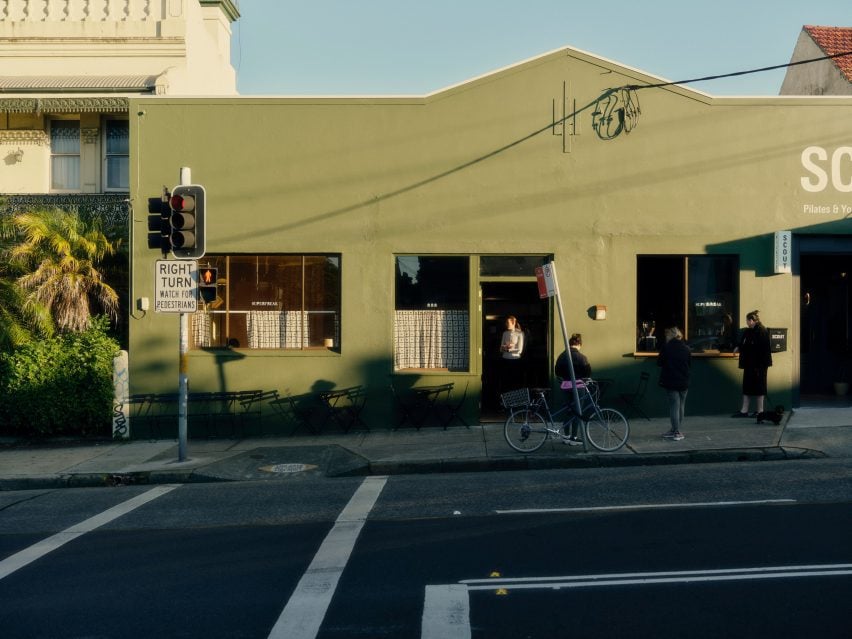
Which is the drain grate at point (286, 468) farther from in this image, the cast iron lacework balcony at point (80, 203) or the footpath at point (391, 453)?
the cast iron lacework balcony at point (80, 203)

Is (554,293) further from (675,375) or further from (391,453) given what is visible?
(391,453)

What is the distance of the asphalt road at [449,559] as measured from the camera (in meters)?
5.51

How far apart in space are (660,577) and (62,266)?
479 inches

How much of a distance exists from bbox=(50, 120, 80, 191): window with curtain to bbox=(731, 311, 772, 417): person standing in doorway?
13.6m

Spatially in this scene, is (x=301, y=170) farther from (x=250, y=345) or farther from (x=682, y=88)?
(x=682, y=88)

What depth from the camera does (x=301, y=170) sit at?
15305mm

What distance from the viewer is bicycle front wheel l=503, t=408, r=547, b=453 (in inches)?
494

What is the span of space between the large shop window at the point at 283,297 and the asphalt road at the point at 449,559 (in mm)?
5026

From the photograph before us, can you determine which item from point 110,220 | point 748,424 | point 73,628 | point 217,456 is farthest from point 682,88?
point 73,628

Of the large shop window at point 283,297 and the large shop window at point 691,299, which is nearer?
the large shop window at point 691,299

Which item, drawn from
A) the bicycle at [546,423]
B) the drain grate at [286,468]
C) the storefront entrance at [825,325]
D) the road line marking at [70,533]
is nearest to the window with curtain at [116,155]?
the drain grate at [286,468]

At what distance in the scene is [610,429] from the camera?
12.6 metres

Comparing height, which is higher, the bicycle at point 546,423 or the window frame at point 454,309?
the window frame at point 454,309

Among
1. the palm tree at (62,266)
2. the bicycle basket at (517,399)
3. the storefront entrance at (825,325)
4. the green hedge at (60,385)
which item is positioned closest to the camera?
the bicycle basket at (517,399)
